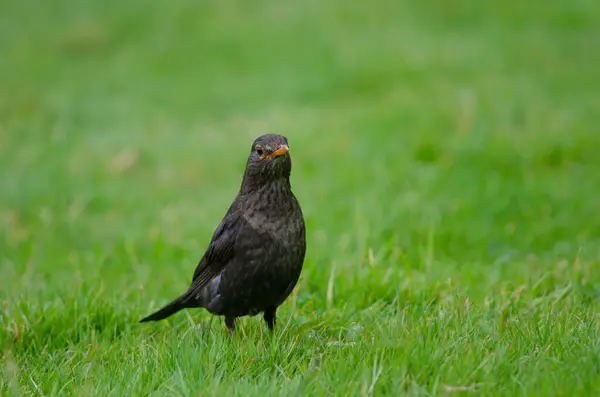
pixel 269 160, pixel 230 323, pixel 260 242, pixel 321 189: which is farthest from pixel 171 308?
pixel 321 189

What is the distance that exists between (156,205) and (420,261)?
3.20 meters

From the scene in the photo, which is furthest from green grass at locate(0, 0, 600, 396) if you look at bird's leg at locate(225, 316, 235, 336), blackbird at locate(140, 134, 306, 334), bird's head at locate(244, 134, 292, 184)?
bird's head at locate(244, 134, 292, 184)

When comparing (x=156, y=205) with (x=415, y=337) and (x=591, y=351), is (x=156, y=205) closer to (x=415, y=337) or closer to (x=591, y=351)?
(x=415, y=337)

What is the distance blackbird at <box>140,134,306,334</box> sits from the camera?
11.2 feet

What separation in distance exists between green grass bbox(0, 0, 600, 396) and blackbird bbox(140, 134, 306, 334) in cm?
19

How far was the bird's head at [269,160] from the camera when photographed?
11.4ft

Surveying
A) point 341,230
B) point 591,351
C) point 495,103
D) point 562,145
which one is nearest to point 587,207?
point 562,145

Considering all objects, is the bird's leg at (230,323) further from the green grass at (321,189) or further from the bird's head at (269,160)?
the bird's head at (269,160)

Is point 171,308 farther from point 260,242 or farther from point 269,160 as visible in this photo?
point 269,160

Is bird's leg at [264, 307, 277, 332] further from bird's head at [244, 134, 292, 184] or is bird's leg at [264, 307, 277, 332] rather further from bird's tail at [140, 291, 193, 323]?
bird's head at [244, 134, 292, 184]

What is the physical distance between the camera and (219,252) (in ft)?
11.9

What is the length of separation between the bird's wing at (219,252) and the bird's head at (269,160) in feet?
0.72

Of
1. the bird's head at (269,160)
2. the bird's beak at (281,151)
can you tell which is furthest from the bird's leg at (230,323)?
the bird's beak at (281,151)

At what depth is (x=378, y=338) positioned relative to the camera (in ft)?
10.4
